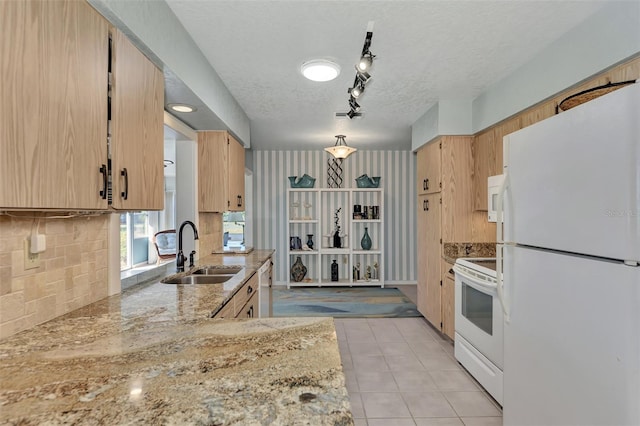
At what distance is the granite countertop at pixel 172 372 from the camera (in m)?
0.72

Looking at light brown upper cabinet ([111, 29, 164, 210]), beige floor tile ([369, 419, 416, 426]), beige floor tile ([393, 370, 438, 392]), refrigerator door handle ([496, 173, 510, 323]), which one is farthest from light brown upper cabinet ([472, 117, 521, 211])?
light brown upper cabinet ([111, 29, 164, 210])

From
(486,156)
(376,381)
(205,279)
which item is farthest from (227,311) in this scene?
(486,156)

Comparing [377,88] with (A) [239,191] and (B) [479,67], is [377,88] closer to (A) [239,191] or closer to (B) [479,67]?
(B) [479,67]

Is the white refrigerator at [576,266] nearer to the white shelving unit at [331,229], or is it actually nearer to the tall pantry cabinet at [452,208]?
A: the tall pantry cabinet at [452,208]

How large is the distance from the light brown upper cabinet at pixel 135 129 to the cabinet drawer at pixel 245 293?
76 centimetres

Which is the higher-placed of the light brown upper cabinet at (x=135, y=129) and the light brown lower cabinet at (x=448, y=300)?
the light brown upper cabinet at (x=135, y=129)

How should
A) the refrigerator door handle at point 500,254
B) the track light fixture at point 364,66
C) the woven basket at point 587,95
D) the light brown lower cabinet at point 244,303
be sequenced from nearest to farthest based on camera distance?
the woven basket at point 587,95 → the refrigerator door handle at point 500,254 → the light brown lower cabinet at point 244,303 → the track light fixture at point 364,66

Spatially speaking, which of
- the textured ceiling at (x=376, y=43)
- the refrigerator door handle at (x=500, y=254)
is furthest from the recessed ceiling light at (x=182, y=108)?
the refrigerator door handle at (x=500, y=254)

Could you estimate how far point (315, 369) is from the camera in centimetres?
92

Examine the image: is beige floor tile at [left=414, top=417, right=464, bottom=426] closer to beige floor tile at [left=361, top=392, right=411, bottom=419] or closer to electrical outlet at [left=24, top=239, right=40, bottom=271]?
beige floor tile at [left=361, top=392, right=411, bottom=419]

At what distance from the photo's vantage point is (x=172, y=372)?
35.4 inches

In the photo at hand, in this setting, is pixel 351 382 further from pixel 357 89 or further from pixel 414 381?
pixel 357 89

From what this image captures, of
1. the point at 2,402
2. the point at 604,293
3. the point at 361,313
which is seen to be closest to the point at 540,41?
the point at 604,293

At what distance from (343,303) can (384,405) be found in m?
2.55
